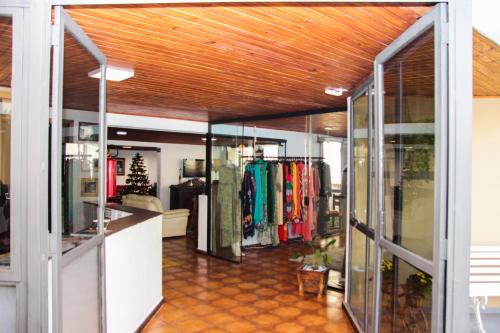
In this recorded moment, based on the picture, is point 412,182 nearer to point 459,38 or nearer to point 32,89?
point 459,38

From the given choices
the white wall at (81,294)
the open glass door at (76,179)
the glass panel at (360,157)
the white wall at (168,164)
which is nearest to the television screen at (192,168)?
the white wall at (168,164)

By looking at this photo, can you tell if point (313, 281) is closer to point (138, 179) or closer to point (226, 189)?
point (226, 189)

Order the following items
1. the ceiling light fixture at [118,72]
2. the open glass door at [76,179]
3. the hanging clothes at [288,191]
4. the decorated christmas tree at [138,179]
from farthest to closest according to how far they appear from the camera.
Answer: the decorated christmas tree at [138,179] → the hanging clothes at [288,191] → the ceiling light fixture at [118,72] → the open glass door at [76,179]

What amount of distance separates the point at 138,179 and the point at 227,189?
5144mm

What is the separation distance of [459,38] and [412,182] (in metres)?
0.74

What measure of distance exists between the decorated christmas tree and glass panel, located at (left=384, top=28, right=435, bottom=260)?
8.55 metres

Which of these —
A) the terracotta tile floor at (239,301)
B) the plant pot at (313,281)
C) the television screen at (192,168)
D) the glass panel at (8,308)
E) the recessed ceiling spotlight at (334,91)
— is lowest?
the terracotta tile floor at (239,301)

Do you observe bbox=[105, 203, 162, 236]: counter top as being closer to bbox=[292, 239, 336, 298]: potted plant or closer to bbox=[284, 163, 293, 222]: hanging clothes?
bbox=[292, 239, 336, 298]: potted plant

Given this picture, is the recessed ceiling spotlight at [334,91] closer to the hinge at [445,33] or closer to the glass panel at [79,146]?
the hinge at [445,33]

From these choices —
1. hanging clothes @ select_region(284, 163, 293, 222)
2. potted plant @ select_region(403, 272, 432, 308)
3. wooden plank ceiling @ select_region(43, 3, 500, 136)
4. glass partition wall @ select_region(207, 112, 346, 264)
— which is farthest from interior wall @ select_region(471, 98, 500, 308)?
hanging clothes @ select_region(284, 163, 293, 222)

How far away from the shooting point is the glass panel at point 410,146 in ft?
5.24

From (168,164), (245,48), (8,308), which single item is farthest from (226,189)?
(168,164)

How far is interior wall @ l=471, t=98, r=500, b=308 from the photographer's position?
368 centimetres

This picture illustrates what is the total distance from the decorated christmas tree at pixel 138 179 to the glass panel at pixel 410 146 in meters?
8.55
